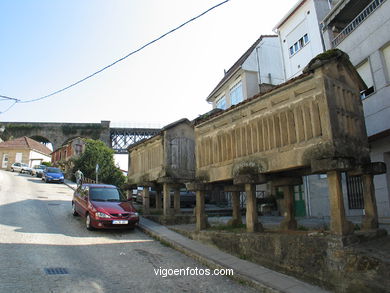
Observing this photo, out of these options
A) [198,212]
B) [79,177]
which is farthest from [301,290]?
[79,177]

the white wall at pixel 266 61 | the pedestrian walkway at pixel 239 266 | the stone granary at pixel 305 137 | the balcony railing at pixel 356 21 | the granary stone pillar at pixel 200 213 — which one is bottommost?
the pedestrian walkway at pixel 239 266

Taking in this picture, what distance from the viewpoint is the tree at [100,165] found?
33562 mm

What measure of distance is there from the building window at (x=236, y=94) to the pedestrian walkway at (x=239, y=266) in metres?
13.1

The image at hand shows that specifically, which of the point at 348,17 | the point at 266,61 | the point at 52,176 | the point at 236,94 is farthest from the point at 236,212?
the point at 52,176

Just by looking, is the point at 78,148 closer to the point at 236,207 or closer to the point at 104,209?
the point at 104,209

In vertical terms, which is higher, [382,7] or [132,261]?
[382,7]

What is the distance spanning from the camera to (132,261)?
7723mm

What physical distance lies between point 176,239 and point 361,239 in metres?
5.76

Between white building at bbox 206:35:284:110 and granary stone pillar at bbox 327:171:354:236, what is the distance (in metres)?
14.6

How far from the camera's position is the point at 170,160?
1323 centimetres

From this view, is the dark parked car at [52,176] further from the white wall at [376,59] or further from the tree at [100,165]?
the white wall at [376,59]

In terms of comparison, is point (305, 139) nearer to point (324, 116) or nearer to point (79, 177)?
Answer: point (324, 116)

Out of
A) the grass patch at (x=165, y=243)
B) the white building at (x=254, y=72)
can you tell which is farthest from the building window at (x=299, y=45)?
the grass patch at (x=165, y=243)

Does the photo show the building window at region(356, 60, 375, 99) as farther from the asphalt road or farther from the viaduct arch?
the viaduct arch
